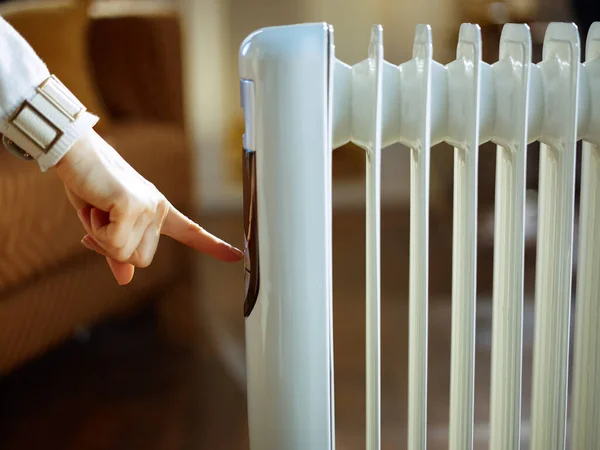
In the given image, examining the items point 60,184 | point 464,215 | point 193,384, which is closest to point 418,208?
point 464,215

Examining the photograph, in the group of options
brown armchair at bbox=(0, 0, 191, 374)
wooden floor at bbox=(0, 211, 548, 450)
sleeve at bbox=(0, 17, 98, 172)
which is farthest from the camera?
wooden floor at bbox=(0, 211, 548, 450)

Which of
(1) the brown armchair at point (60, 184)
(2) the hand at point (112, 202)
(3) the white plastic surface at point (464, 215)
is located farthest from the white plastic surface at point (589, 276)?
(1) the brown armchair at point (60, 184)

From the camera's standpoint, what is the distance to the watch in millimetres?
497

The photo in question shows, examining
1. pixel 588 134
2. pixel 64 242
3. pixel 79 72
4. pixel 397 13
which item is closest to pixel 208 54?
pixel 397 13

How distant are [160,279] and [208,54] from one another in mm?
1174

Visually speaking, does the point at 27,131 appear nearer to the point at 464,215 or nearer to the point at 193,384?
the point at 464,215

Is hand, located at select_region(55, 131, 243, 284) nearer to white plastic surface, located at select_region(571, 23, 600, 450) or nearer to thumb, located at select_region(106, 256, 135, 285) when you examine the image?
thumb, located at select_region(106, 256, 135, 285)

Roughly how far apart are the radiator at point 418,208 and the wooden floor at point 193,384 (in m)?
0.56

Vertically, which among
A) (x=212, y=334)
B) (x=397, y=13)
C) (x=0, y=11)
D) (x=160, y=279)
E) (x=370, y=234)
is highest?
(x=397, y=13)

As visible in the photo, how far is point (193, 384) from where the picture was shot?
142cm

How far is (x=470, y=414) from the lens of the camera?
0.66m

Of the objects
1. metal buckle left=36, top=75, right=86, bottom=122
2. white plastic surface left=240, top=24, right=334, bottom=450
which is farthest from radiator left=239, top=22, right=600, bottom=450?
metal buckle left=36, top=75, right=86, bottom=122

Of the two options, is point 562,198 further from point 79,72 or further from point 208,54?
point 208,54

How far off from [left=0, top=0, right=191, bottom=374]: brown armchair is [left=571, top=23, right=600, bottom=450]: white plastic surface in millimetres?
746
